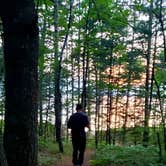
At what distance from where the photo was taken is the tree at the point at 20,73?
3562mm

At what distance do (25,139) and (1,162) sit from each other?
2.32 feet

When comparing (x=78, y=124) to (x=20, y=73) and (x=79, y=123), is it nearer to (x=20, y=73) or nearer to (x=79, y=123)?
(x=79, y=123)

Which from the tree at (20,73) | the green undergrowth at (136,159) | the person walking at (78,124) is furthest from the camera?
the person walking at (78,124)

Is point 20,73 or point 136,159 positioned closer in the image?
point 20,73

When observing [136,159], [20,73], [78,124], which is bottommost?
[136,159]

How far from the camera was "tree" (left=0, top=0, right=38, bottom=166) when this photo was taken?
3562mm

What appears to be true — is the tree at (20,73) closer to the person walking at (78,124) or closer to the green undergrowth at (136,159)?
the green undergrowth at (136,159)

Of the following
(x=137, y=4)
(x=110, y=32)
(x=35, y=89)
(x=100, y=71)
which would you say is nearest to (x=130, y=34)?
(x=100, y=71)

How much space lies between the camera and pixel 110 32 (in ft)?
90.5

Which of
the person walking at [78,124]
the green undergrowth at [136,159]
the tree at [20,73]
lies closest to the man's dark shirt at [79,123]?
the person walking at [78,124]

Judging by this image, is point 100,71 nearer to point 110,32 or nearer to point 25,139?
point 110,32

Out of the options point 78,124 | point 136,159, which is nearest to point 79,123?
point 78,124

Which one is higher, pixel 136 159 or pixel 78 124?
pixel 78 124

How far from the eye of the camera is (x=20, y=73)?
361 cm
